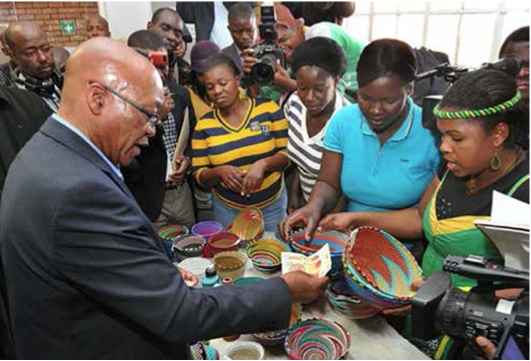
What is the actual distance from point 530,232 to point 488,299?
196 millimetres

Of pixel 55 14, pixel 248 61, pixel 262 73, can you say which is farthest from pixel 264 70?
pixel 55 14

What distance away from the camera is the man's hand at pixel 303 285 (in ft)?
3.84

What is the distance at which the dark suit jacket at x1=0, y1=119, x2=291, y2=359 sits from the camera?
34.4 inches

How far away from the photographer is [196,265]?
157cm

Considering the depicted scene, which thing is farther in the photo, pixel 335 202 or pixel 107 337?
pixel 335 202

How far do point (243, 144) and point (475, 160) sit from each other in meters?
1.17

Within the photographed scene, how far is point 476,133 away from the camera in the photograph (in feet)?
4.08

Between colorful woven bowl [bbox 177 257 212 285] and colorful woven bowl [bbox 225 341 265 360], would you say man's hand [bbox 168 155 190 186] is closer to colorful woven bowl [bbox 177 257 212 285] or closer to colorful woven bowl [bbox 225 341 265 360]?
colorful woven bowl [bbox 177 257 212 285]

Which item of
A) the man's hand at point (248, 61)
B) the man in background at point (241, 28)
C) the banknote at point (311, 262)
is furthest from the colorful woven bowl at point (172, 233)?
the man in background at point (241, 28)

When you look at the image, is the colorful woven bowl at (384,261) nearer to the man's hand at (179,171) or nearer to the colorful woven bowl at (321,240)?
the colorful woven bowl at (321,240)

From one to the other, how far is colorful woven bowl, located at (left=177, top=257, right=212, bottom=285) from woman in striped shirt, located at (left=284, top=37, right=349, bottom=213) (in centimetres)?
73

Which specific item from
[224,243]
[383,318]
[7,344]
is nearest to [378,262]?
[383,318]

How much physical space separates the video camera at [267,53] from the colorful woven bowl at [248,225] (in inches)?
35.7

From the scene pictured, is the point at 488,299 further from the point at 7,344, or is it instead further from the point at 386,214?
the point at 7,344
